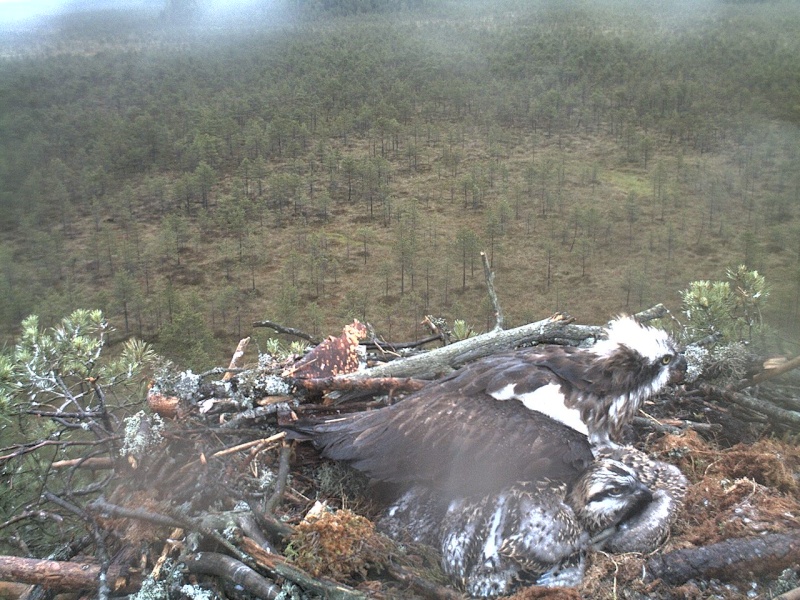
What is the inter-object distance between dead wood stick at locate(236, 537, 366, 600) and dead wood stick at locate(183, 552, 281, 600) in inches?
2.2

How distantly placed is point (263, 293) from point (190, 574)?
29.7 m

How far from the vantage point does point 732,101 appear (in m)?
37.9

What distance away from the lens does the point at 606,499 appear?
312 cm

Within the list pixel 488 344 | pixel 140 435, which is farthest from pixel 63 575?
pixel 488 344

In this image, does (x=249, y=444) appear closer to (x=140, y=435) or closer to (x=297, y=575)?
(x=140, y=435)

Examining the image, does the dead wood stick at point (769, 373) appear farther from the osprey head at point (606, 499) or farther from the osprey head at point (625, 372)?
the osprey head at point (606, 499)

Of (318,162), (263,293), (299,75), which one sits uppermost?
(299,75)

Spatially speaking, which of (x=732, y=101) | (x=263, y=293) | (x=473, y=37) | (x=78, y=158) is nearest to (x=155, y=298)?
(x=263, y=293)

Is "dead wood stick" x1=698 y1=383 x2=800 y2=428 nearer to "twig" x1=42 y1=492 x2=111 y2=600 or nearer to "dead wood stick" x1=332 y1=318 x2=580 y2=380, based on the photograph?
"dead wood stick" x1=332 y1=318 x2=580 y2=380

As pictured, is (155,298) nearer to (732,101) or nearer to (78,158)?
(78,158)

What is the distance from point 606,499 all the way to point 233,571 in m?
1.82

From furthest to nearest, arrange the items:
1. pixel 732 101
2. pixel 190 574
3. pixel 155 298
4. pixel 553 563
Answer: pixel 732 101 < pixel 155 298 < pixel 553 563 < pixel 190 574

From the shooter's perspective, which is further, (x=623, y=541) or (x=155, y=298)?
(x=155, y=298)

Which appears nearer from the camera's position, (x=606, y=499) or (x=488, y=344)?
(x=606, y=499)
